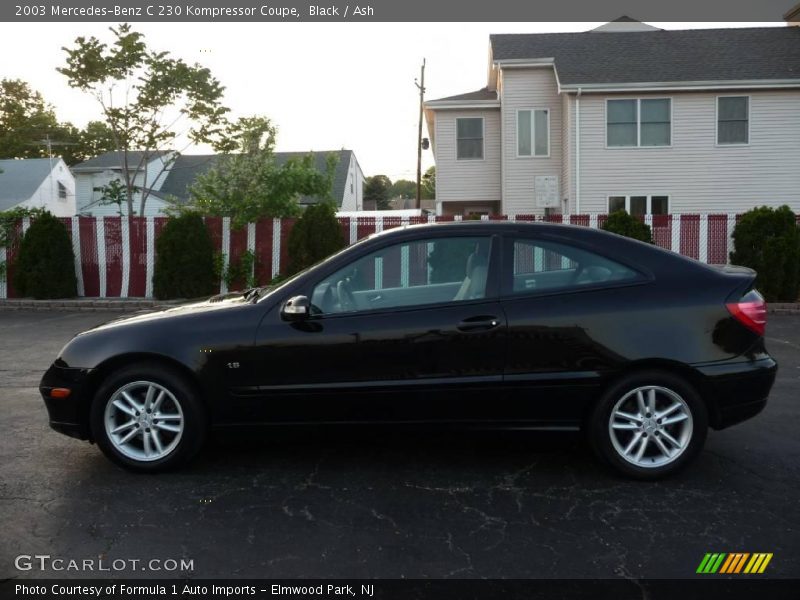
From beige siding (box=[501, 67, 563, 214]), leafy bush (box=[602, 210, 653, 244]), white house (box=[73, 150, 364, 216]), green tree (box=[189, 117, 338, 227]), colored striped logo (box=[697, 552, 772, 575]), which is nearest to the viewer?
colored striped logo (box=[697, 552, 772, 575])

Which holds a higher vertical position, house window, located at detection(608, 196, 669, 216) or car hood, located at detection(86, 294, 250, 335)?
house window, located at detection(608, 196, 669, 216)

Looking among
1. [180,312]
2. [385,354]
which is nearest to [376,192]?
[180,312]

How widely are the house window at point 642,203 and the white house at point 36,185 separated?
37.2 m

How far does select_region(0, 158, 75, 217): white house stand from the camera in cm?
4878

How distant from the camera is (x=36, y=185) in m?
49.7

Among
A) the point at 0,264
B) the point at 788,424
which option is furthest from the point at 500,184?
the point at 788,424

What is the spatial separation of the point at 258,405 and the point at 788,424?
4.04 metres

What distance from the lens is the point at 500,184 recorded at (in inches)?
986

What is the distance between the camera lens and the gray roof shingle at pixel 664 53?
868 inches

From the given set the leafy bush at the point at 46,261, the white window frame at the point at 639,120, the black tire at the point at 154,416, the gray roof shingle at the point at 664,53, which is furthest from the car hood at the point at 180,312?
the white window frame at the point at 639,120

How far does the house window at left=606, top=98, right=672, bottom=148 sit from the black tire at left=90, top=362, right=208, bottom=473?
65.3ft

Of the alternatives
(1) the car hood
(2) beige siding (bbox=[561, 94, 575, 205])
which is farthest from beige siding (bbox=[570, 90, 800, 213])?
(1) the car hood

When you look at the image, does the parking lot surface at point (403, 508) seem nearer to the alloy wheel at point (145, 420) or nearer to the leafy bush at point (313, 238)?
the alloy wheel at point (145, 420)

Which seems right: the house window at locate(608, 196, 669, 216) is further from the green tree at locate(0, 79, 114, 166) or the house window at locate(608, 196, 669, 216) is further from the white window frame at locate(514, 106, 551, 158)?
the green tree at locate(0, 79, 114, 166)
